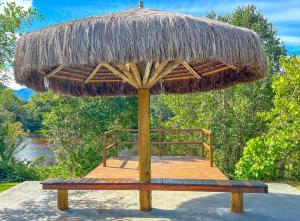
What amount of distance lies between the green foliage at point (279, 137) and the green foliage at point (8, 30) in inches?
222

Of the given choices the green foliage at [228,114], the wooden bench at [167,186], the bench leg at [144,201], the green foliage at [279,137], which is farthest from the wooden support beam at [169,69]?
the green foliage at [228,114]

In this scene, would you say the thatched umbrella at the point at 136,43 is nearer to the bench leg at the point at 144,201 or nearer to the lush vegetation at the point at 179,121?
the bench leg at the point at 144,201

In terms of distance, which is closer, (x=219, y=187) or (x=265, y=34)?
(x=219, y=187)

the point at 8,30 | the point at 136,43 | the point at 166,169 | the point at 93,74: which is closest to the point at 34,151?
the point at 8,30

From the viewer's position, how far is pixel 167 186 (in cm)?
517

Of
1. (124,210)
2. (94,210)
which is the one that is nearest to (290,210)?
(124,210)

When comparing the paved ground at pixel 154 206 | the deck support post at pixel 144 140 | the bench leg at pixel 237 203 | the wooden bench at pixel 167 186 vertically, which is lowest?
the paved ground at pixel 154 206

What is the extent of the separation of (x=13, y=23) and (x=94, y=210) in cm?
444

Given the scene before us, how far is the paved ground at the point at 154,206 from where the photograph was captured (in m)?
5.13

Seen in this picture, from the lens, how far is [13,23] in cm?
776

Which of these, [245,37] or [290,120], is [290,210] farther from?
[290,120]

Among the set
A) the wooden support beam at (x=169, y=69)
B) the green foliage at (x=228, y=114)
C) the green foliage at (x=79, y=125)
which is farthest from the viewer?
the green foliage at (x=79, y=125)

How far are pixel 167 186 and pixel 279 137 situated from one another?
4.65 metres

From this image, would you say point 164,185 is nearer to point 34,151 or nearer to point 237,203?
point 237,203
